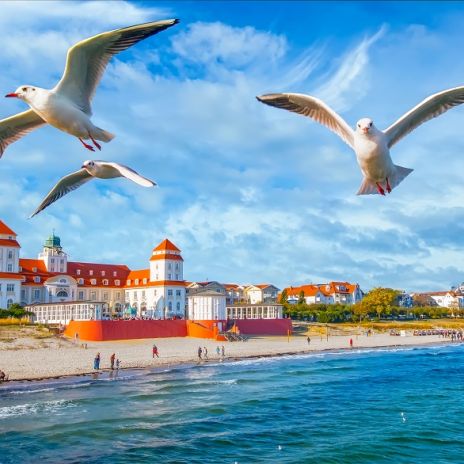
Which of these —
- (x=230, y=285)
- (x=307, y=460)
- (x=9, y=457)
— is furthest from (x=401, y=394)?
(x=230, y=285)

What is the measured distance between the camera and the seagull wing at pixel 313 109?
7628 millimetres

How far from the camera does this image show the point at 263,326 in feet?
255

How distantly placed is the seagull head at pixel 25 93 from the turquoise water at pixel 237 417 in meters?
18.7

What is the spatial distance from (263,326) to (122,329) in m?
22.5

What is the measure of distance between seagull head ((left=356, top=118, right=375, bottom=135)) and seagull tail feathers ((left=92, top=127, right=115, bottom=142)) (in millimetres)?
3424

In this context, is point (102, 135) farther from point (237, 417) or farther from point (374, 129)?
point (237, 417)

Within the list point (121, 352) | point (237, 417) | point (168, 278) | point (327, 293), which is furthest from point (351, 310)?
point (237, 417)

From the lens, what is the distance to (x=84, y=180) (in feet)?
29.7

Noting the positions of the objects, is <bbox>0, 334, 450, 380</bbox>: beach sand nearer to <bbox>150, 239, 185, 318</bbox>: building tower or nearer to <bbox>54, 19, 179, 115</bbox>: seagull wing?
<bbox>150, 239, 185, 318</bbox>: building tower

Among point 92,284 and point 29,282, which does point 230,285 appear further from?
point 29,282

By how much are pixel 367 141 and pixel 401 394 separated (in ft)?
117

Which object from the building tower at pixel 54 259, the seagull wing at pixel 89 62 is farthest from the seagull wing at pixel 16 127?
the building tower at pixel 54 259

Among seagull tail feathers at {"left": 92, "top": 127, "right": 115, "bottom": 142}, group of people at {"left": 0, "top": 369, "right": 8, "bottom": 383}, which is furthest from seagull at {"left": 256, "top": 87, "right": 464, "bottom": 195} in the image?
group of people at {"left": 0, "top": 369, "right": 8, "bottom": 383}

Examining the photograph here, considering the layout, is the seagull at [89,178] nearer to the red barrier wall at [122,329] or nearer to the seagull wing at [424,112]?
the seagull wing at [424,112]
